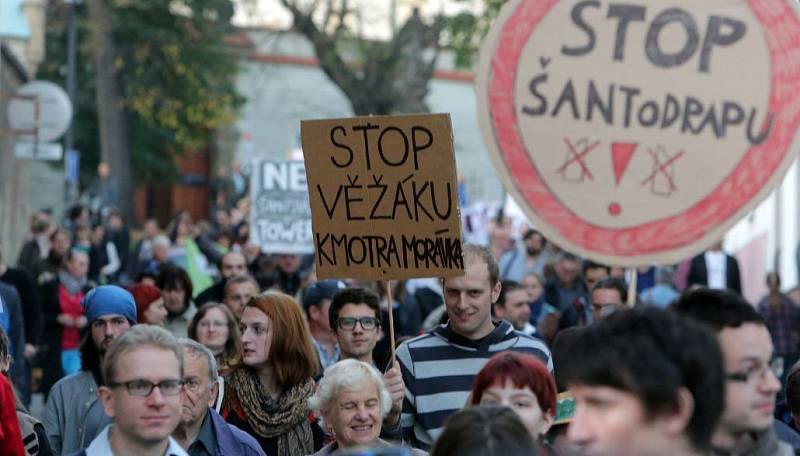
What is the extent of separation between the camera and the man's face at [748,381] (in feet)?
15.6

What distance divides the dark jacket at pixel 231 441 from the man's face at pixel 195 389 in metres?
0.08

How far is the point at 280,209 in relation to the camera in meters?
17.8

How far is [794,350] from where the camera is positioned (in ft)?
57.1

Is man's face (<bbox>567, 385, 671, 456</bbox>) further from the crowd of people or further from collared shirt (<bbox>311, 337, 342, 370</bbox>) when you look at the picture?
collared shirt (<bbox>311, 337, 342, 370</bbox>)

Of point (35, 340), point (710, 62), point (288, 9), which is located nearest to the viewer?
point (710, 62)

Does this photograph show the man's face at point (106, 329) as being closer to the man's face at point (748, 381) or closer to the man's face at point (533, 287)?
the man's face at point (748, 381)

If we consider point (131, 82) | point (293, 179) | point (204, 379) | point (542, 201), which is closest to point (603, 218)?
point (542, 201)

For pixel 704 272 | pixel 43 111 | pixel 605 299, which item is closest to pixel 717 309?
pixel 605 299

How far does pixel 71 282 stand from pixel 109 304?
7.23m

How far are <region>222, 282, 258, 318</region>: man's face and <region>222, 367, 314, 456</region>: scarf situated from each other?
123 inches

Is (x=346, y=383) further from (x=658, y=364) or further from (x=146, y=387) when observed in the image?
(x=658, y=364)

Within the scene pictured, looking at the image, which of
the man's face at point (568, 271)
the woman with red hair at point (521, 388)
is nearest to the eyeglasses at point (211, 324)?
the woman with red hair at point (521, 388)

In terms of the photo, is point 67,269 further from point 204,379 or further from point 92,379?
point 204,379

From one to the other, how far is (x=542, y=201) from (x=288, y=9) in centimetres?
2804
